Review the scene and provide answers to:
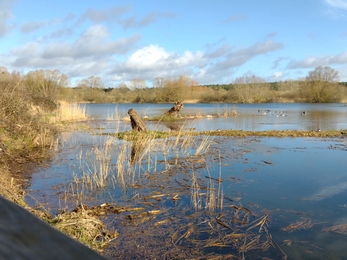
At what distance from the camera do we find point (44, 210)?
6.06 metres

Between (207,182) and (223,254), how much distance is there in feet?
11.3

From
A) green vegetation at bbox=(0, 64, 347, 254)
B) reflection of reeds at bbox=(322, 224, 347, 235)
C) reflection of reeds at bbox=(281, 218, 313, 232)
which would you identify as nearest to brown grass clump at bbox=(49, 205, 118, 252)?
green vegetation at bbox=(0, 64, 347, 254)

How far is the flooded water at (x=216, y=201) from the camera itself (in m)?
4.81

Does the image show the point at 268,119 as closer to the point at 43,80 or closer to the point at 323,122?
the point at 323,122

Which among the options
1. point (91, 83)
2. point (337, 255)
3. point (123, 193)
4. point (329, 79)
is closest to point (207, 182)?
point (123, 193)

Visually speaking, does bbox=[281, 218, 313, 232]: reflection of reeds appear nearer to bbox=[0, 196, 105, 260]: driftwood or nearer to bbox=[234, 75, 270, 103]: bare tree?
bbox=[0, 196, 105, 260]: driftwood

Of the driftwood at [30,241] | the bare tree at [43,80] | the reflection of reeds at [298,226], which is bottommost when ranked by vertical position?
the reflection of reeds at [298,226]

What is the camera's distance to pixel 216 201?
6668mm

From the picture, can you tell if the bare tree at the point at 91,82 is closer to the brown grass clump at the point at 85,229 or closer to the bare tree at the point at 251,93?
the bare tree at the point at 251,93

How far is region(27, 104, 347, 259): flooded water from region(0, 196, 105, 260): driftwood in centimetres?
408

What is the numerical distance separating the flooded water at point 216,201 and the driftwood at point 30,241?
408 centimetres

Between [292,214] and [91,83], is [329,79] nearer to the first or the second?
[91,83]

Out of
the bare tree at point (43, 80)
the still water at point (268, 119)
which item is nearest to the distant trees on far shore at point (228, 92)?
the bare tree at point (43, 80)

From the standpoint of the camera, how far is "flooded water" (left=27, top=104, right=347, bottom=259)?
189 inches
